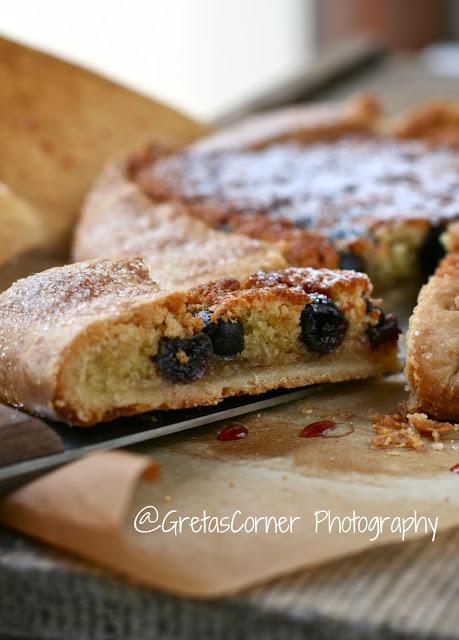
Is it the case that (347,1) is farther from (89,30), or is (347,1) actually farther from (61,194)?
(61,194)

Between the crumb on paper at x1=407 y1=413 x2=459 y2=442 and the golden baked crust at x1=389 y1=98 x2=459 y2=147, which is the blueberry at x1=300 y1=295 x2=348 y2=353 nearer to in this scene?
the crumb on paper at x1=407 y1=413 x2=459 y2=442

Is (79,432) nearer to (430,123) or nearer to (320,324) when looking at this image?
→ (320,324)

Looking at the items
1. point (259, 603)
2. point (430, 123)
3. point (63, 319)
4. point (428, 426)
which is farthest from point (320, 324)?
point (430, 123)

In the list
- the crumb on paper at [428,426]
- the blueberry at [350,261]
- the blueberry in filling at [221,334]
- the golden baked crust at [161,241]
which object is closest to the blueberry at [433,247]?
the blueberry at [350,261]

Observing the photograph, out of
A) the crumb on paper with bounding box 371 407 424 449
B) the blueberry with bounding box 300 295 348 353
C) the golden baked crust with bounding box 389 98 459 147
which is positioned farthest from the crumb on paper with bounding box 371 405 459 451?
the golden baked crust with bounding box 389 98 459 147

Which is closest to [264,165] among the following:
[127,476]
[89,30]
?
[127,476]
